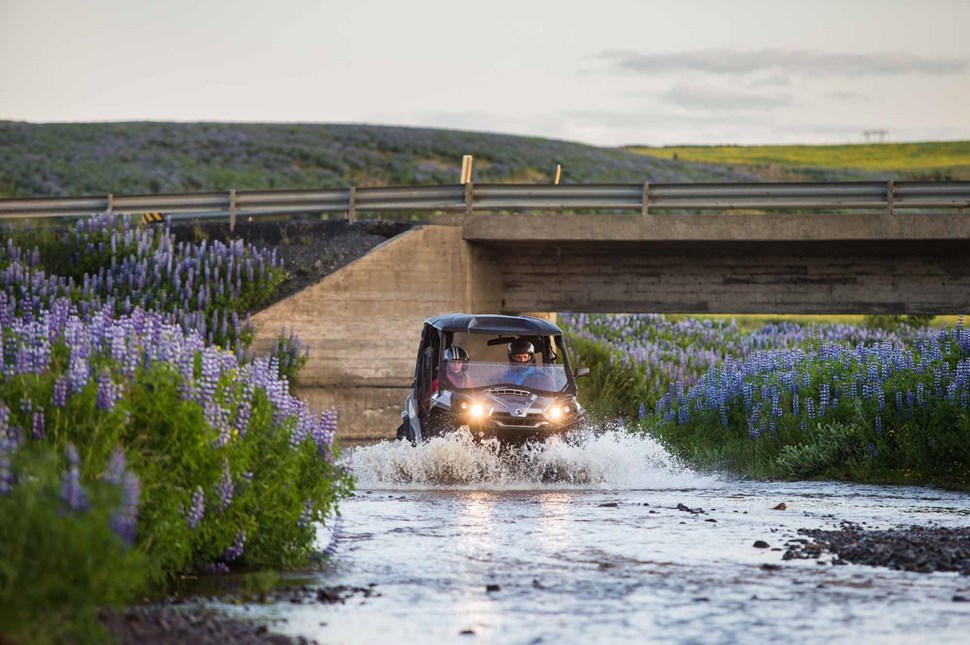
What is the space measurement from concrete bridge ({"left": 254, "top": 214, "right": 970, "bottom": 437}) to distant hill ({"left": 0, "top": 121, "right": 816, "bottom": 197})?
32.0 meters

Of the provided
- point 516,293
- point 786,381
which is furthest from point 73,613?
point 516,293

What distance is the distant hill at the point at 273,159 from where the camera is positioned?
62094 millimetres

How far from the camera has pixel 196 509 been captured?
30.6ft

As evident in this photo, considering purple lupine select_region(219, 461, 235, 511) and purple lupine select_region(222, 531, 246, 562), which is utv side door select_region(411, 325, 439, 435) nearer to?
purple lupine select_region(222, 531, 246, 562)

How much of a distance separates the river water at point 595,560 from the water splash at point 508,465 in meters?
0.02

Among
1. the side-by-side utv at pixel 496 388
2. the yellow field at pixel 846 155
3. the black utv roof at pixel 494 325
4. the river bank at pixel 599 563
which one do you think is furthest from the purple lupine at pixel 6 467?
the yellow field at pixel 846 155

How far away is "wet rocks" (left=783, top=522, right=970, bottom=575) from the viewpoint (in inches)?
423

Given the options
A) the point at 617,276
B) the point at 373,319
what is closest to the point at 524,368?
the point at 373,319

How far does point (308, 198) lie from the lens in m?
31.6

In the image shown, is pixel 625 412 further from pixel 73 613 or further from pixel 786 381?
pixel 73 613

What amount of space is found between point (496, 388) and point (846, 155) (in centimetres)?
8603

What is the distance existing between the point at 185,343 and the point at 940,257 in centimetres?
2201

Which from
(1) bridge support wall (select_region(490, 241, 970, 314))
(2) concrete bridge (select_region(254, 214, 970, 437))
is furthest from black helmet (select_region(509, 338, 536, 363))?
(1) bridge support wall (select_region(490, 241, 970, 314))

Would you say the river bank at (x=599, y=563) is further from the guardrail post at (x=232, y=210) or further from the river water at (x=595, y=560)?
the guardrail post at (x=232, y=210)
